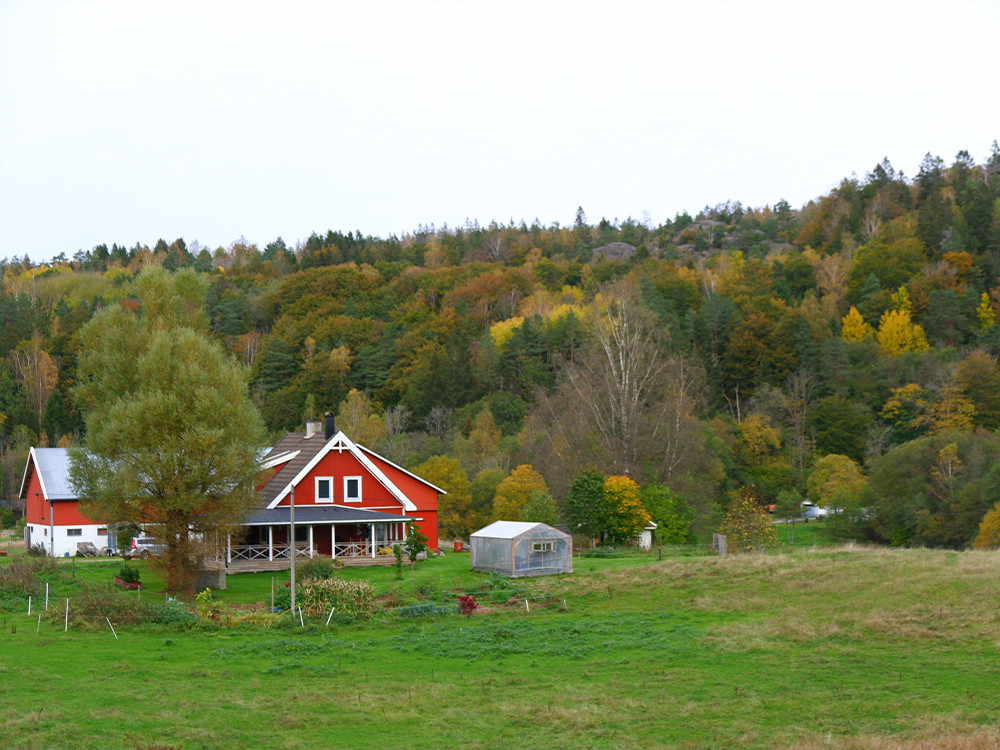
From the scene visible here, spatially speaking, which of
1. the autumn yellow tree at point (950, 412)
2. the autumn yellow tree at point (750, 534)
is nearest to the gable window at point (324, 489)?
the autumn yellow tree at point (750, 534)

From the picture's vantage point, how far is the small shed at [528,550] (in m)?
34.5

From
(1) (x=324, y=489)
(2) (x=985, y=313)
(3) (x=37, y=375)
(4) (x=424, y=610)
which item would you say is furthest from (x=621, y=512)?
(3) (x=37, y=375)

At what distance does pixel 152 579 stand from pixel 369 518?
935cm

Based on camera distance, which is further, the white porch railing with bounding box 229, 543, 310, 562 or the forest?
the forest

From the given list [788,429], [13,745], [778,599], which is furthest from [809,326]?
[13,745]

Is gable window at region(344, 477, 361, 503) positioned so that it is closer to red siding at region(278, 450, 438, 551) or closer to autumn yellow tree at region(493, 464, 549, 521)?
red siding at region(278, 450, 438, 551)

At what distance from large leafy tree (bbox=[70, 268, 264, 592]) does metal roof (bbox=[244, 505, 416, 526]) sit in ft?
21.9

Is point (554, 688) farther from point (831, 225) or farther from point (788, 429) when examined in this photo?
point (831, 225)

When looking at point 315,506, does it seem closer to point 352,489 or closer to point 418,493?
point 352,489

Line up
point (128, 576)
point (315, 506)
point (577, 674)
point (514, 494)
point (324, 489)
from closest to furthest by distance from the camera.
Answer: point (577, 674) → point (128, 576) → point (315, 506) → point (324, 489) → point (514, 494)

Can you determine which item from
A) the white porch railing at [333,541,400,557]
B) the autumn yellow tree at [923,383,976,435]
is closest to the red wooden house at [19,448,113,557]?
the white porch railing at [333,541,400,557]

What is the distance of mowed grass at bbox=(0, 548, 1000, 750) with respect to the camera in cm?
1498

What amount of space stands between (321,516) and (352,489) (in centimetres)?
400

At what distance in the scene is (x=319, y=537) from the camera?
42.5 metres
